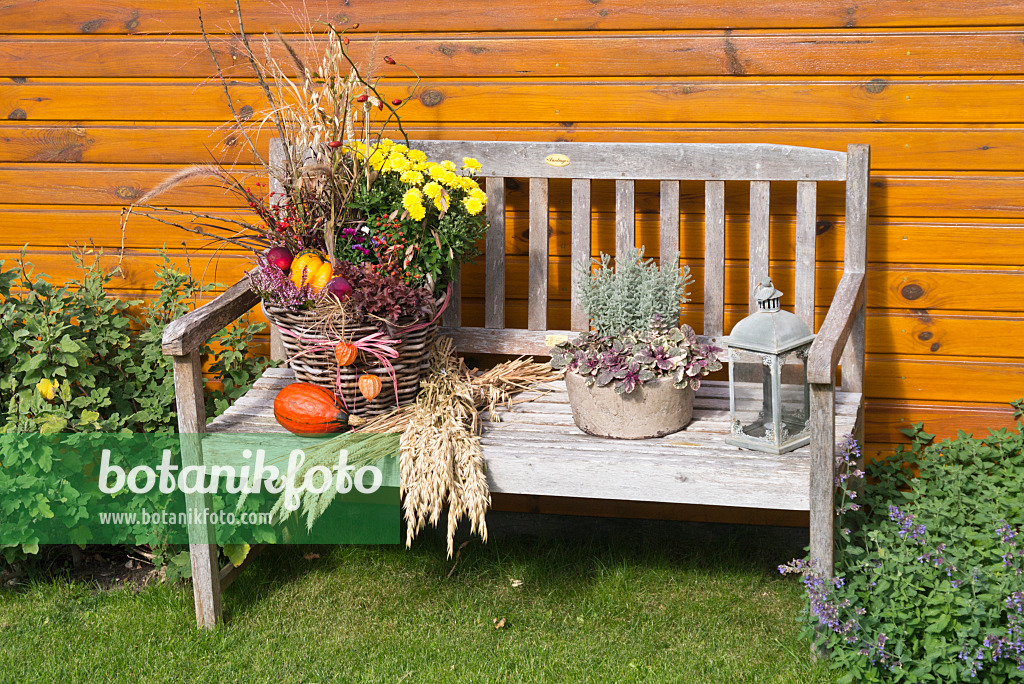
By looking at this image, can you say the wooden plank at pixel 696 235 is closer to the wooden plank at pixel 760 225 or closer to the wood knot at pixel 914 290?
the wood knot at pixel 914 290

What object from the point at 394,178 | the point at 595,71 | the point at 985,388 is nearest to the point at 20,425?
the point at 394,178

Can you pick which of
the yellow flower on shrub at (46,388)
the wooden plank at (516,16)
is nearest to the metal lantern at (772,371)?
the wooden plank at (516,16)

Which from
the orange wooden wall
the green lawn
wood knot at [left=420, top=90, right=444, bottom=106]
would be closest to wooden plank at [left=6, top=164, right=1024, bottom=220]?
the orange wooden wall

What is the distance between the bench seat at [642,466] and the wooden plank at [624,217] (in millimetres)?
641

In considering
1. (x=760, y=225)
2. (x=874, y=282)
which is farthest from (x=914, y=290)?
(x=760, y=225)

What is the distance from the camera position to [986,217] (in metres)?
2.83

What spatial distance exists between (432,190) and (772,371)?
981mm

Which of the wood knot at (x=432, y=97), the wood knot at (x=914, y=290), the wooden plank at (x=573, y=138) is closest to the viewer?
the wooden plank at (x=573, y=138)

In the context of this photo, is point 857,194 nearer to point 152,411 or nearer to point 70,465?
point 152,411

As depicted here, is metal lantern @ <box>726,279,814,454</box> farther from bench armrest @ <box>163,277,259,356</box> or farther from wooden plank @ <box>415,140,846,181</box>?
bench armrest @ <box>163,277,259,356</box>

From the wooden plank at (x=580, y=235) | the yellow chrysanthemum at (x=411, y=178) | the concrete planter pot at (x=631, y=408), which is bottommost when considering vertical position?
the concrete planter pot at (x=631, y=408)

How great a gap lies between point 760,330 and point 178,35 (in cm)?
217

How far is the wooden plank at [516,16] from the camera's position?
108 inches

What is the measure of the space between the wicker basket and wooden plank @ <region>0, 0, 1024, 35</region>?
3.42 ft
